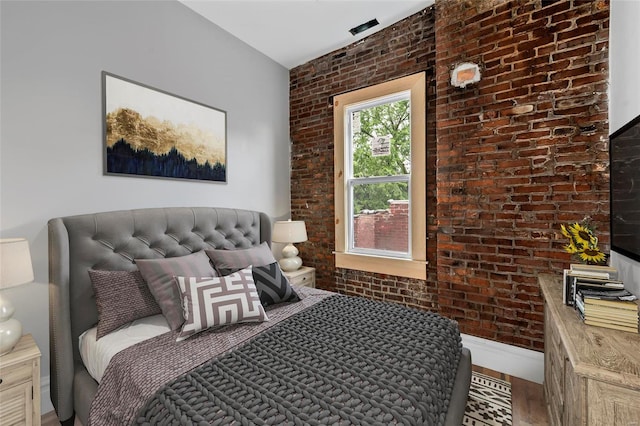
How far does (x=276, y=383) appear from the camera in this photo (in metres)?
1.19

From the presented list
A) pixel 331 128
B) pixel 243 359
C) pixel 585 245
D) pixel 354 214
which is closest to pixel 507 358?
pixel 585 245

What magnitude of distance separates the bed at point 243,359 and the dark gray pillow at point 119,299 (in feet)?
0.30

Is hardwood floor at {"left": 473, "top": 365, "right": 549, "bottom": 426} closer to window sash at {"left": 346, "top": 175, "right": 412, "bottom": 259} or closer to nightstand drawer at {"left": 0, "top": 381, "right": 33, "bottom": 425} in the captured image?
window sash at {"left": 346, "top": 175, "right": 412, "bottom": 259}

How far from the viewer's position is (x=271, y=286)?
2.14 meters

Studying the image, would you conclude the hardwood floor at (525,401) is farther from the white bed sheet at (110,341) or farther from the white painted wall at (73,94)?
the white painted wall at (73,94)

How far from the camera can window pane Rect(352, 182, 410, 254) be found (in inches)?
118

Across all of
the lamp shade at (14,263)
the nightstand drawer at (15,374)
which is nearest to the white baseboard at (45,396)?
the nightstand drawer at (15,374)

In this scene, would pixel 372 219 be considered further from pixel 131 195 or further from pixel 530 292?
pixel 131 195

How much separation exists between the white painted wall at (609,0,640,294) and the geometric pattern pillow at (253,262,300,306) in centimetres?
200

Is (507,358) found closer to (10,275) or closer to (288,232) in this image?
(288,232)

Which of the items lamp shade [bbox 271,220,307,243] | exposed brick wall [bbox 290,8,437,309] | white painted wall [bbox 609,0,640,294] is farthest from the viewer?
lamp shade [bbox 271,220,307,243]

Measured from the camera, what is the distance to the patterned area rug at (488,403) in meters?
1.82

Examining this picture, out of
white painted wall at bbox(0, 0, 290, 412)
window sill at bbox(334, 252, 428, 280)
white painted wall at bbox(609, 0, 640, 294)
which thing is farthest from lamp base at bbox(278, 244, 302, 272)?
white painted wall at bbox(609, 0, 640, 294)

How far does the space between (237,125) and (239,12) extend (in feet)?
3.27
